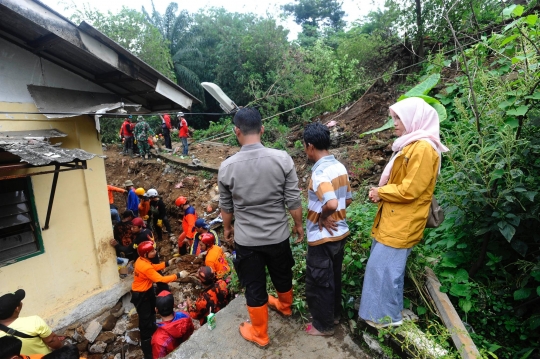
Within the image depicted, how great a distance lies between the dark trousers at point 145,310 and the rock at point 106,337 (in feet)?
3.07

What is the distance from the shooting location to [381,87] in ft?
31.3

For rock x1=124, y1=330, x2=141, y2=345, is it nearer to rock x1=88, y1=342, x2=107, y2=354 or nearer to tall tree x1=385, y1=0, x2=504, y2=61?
rock x1=88, y1=342, x2=107, y2=354

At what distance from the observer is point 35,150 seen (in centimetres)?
303

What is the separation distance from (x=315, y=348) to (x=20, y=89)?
462 centimetres

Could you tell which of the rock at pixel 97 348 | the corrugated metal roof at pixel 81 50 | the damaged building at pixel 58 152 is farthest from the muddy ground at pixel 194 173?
the corrugated metal roof at pixel 81 50

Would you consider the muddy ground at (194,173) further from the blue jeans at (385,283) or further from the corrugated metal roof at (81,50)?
the corrugated metal roof at (81,50)

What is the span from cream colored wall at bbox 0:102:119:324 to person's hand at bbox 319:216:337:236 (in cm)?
380

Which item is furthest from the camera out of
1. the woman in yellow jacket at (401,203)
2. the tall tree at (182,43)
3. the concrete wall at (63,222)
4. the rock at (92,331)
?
the tall tree at (182,43)

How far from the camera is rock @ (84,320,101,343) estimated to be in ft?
14.4

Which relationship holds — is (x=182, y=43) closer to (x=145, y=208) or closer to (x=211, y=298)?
(x=145, y=208)

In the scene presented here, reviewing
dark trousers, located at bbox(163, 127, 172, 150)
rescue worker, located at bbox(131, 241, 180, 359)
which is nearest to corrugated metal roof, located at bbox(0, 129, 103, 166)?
rescue worker, located at bbox(131, 241, 180, 359)

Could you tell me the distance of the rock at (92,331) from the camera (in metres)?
4.39

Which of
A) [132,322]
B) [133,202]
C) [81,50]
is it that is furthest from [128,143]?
[81,50]

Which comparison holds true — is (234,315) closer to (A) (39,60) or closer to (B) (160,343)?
(B) (160,343)
